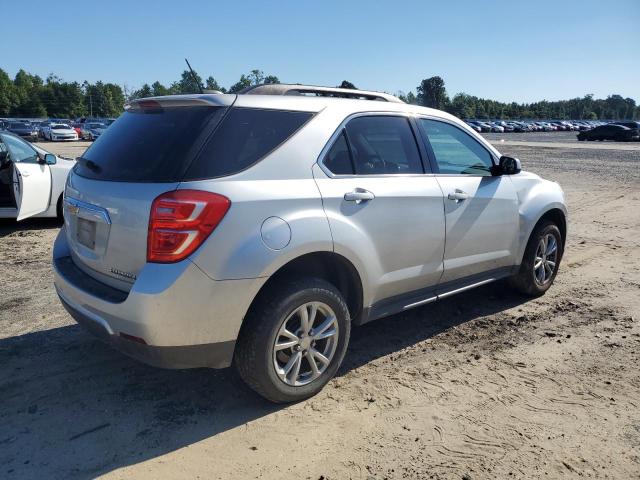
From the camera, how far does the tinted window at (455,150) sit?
4.27 m

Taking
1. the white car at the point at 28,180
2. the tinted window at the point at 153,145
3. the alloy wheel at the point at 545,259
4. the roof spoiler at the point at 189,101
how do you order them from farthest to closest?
the white car at the point at 28,180 < the alloy wheel at the point at 545,259 < the roof spoiler at the point at 189,101 < the tinted window at the point at 153,145

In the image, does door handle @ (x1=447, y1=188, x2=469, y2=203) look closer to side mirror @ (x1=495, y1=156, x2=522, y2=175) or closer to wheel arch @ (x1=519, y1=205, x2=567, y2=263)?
side mirror @ (x1=495, y1=156, x2=522, y2=175)

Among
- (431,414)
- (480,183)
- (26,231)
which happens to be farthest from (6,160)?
(431,414)

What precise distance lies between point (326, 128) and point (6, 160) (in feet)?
21.3

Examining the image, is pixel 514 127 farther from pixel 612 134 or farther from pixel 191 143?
pixel 191 143

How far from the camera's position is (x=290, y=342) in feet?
10.6

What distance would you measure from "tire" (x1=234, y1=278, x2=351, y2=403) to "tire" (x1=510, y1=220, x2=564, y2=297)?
2403 mm

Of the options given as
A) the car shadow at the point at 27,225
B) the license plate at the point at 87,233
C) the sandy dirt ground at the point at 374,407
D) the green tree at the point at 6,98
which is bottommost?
the sandy dirt ground at the point at 374,407

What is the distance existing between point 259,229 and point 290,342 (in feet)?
2.43

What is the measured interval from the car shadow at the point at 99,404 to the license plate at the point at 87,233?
955mm

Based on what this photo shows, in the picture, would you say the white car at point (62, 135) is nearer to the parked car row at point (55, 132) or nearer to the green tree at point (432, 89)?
the parked car row at point (55, 132)

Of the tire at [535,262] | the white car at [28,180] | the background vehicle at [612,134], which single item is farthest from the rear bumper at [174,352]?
the background vehicle at [612,134]

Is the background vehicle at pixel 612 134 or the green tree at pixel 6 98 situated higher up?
the green tree at pixel 6 98

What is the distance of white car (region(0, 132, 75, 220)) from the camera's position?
727 centimetres
